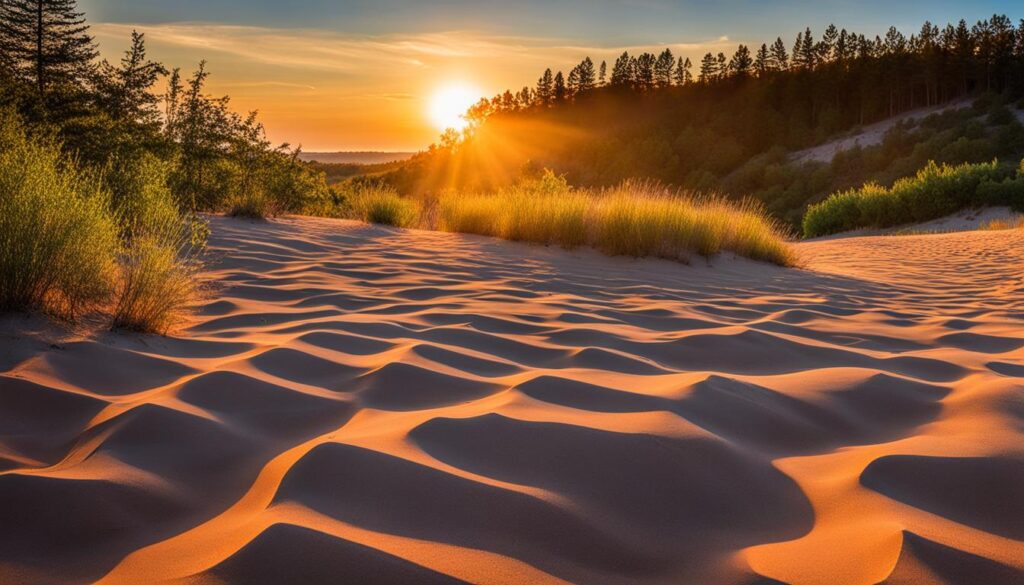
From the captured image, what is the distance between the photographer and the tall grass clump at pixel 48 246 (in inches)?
115

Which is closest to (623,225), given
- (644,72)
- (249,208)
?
(249,208)

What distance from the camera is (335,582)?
1221 mm

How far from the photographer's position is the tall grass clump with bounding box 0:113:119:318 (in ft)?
9.55

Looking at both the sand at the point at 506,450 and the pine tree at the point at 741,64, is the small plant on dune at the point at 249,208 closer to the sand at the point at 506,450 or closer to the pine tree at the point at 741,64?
the sand at the point at 506,450

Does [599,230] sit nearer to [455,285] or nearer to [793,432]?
[455,285]

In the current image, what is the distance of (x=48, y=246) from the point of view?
3.04m

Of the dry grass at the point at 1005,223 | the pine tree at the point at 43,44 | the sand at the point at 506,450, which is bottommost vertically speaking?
the sand at the point at 506,450

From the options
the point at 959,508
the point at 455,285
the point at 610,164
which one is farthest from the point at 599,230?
the point at 610,164

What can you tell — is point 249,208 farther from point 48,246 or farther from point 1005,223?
point 1005,223

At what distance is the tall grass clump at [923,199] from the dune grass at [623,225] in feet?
39.7

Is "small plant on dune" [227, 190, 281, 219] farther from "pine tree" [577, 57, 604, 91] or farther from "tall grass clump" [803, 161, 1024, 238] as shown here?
"pine tree" [577, 57, 604, 91]

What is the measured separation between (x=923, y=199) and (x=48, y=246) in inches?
817

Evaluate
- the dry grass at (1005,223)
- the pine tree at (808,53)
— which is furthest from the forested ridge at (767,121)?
the dry grass at (1005,223)


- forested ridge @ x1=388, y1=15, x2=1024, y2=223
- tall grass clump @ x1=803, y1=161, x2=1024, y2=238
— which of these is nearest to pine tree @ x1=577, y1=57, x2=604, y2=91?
forested ridge @ x1=388, y1=15, x2=1024, y2=223
